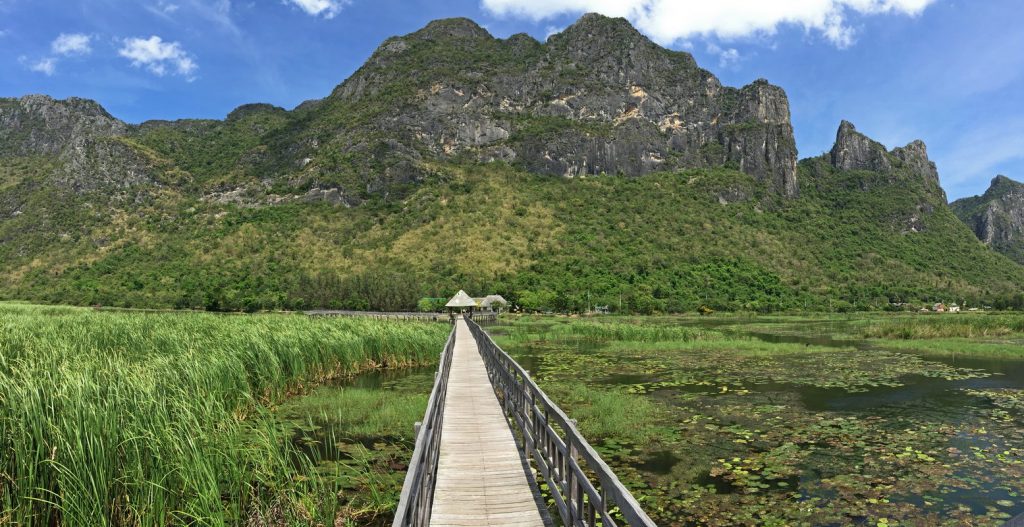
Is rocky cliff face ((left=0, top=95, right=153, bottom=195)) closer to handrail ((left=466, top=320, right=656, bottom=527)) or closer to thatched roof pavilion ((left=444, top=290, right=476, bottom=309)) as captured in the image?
thatched roof pavilion ((left=444, top=290, right=476, bottom=309))

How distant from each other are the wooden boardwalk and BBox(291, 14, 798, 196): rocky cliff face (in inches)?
4933

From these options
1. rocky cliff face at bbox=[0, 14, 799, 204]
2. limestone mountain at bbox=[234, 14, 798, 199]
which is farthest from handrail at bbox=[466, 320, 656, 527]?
limestone mountain at bbox=[234, 14, 798, 199]

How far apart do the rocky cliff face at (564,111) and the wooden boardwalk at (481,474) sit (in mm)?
125304

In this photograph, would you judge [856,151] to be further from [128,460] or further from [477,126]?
[128,460]

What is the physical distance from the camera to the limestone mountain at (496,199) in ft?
296

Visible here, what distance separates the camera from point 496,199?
397 feet

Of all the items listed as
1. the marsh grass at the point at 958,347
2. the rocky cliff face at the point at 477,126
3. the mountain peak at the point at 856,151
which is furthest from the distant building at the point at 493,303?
the mountain peak at the point at 856,151

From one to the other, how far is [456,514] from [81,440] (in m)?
4.54

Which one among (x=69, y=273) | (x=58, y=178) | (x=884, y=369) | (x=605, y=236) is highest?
(x=58, y=178)

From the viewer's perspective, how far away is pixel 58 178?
124m

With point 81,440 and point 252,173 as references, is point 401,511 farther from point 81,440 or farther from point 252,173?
point 252,173

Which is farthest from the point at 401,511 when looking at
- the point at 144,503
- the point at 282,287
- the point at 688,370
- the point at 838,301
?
the point at 838,301

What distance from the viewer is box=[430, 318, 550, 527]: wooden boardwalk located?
6.06m

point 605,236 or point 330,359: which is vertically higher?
point 605,236
